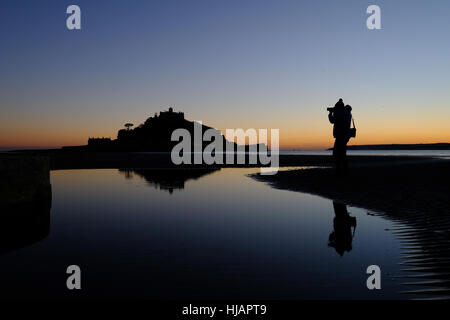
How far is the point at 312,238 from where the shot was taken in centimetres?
753

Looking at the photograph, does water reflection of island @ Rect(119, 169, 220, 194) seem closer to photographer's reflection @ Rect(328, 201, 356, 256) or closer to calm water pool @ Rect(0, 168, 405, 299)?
calm water pool @ Rect(0, 168, 405, 299)

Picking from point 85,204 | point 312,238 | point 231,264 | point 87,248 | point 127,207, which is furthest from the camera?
point 85,204

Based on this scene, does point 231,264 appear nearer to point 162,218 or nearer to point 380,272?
point 380,272

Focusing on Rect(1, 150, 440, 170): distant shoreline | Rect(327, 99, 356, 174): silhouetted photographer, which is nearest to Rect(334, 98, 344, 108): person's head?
Rect(327, 99, 356, 174): silhouetted photographer

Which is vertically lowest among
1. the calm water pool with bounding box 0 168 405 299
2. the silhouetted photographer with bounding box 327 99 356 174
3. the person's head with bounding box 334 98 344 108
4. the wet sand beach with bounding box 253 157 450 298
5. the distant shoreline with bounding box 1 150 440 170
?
the calm water pool with bounding box 0 168 405 299

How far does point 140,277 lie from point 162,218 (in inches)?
193

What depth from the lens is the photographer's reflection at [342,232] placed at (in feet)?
22.4

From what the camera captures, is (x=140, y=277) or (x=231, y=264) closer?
(x=140, y=277)

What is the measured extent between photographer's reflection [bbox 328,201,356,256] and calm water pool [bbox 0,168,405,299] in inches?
1.6

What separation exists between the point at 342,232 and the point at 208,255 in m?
3.55

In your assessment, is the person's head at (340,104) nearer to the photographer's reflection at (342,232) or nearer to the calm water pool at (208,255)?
the calm water pool at (208,255)

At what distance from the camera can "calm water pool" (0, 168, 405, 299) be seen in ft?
15.6
